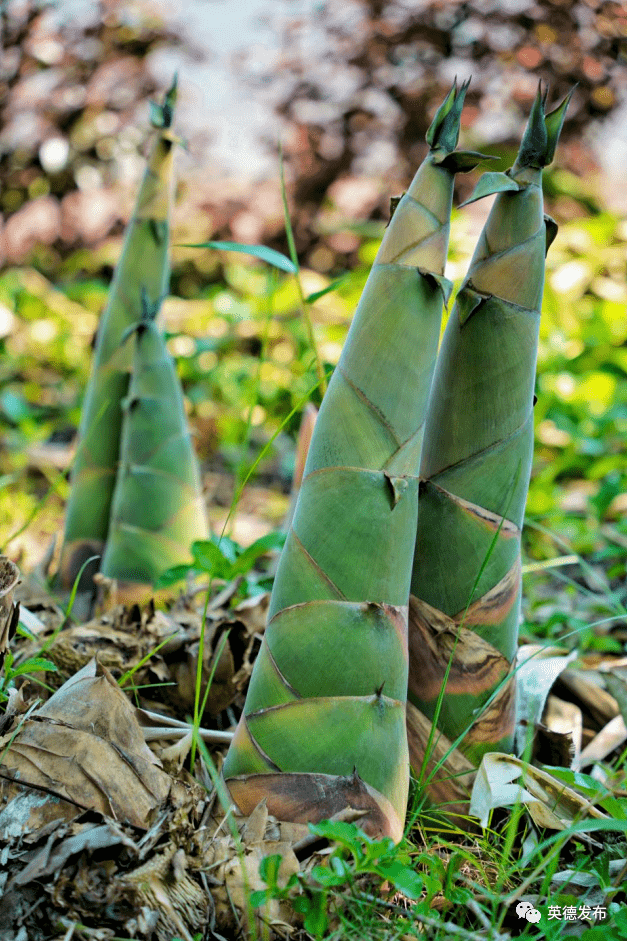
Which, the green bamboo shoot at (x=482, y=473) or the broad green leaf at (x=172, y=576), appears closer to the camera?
the green bamboo shoot at (x=482, y=473)

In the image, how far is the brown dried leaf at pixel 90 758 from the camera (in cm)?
73

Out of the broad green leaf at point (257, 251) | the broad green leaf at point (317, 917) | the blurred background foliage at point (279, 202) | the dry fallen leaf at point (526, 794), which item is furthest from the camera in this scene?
the blurred background foliage at point (279, 202)

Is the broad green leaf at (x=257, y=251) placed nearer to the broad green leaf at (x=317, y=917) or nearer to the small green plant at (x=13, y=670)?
the small green plant at (x=13, y=670)

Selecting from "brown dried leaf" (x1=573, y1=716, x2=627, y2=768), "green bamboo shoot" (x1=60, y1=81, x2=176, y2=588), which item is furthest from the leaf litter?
"green bamboo shoot" (x1=60, y1=81, x2=176, y2=588)

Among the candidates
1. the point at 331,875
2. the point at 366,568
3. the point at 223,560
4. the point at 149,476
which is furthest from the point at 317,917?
the point at 149,476

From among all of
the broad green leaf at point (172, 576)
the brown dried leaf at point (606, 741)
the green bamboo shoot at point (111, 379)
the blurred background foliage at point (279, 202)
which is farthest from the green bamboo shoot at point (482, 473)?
the blurred background foliage at point (279, 202)

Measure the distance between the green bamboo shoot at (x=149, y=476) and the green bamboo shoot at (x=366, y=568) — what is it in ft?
2.08

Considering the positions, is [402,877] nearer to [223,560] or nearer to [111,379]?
[223,560]

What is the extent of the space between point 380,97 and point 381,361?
10.4 ft

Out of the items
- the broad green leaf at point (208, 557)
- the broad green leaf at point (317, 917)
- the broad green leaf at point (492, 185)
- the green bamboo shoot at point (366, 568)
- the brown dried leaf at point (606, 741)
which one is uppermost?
the broad green leaf at point (492, 185)

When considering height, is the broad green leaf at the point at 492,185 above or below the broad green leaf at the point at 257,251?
above

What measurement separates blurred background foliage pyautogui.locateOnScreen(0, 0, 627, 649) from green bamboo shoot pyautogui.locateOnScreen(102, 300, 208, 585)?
43.0 inches

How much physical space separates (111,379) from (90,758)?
835 millimetres

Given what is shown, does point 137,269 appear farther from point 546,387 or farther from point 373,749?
point 546,387
